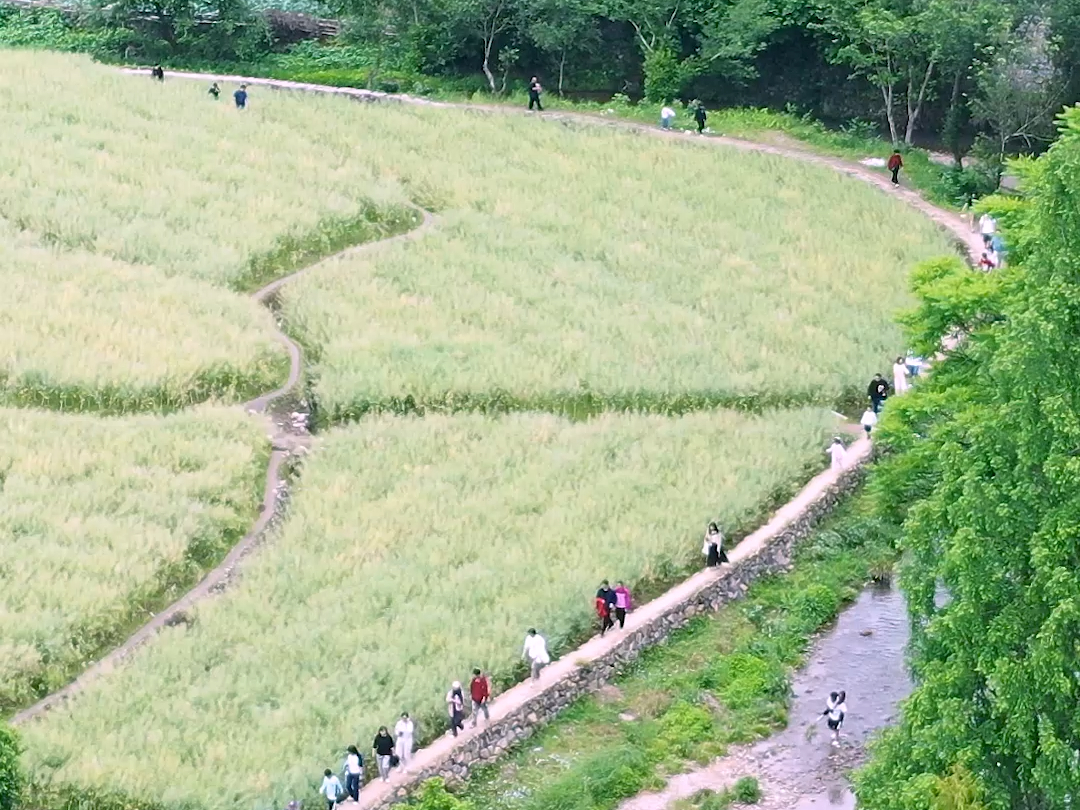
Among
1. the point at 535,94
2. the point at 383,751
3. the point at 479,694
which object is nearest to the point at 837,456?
the point at 479,694

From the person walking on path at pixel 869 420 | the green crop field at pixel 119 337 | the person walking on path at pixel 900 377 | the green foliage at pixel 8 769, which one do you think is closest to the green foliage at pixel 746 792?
the green foliage at pixel 8 769

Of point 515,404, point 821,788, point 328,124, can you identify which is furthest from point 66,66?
point 821,788

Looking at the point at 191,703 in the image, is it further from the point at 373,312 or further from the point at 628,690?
the point at 373,312

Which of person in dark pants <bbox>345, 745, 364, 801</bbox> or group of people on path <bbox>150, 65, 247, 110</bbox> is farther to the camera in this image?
group of people on path <bbox>150, 65, 247, 110</bbox>

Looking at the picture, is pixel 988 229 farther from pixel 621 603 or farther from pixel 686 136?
pixel 621 603

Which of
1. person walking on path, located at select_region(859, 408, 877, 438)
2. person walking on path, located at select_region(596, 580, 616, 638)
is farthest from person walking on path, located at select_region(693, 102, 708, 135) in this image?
person walking on path, located at select_region(596, 580, 616, 638)

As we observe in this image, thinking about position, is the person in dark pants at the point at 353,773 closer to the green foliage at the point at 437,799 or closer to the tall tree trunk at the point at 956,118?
the green foliage at the point at 437,799

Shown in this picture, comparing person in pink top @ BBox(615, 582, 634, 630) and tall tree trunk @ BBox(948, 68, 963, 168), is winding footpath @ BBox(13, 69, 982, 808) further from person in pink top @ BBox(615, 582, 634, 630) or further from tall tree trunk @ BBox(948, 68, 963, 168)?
tall tree trunk @ BBox(948, 68, 963, 168)
